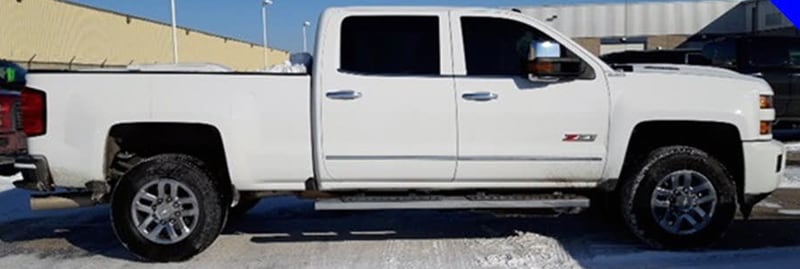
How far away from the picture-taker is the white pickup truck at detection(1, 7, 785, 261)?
5285 mm

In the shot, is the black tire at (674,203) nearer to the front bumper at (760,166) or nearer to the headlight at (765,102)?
the front bumper at (760,166)

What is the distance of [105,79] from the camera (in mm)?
5254

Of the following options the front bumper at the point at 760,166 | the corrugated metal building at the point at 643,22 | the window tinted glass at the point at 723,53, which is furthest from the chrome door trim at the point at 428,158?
the corrugated metal building at the point at 643,22

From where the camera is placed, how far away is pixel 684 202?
550 cm

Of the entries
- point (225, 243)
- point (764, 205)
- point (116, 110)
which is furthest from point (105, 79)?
point (764, 205)

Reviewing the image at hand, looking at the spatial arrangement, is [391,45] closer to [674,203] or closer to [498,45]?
[498,45]

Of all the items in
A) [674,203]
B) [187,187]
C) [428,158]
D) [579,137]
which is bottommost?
[674,203]

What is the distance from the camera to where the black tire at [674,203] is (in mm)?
5441

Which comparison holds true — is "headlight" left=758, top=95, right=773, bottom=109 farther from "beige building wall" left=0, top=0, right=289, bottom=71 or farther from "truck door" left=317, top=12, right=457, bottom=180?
"beige building wall" left=0, top=0, right=289, bottom=71

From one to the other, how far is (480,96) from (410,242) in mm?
1441

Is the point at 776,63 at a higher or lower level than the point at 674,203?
higher

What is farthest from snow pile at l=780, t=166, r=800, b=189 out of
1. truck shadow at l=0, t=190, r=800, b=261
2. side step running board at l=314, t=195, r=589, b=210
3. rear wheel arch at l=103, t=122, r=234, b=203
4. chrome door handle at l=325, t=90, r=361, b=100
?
rear wheel arch at l=103, t=122, r=234, b=203

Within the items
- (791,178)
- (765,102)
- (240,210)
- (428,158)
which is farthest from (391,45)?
(791,178)

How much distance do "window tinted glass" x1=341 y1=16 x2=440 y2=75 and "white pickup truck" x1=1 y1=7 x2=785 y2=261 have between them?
12 mm
